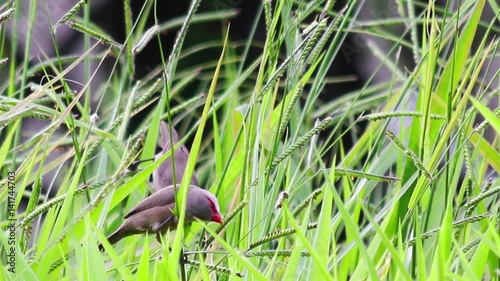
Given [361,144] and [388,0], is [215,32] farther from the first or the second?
[361,144]

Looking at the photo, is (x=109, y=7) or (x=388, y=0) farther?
(x=109, y=7)

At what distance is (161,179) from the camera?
1.31 metres

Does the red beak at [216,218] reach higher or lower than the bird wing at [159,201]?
lower

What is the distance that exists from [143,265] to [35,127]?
7.46ft

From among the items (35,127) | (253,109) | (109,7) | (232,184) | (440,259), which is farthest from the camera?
(109,7)

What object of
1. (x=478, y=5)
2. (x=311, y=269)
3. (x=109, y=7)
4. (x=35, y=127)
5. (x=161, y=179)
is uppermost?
(x=478, y=5)

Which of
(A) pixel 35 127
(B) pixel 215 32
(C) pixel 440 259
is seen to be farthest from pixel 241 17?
(C) pixel 440 259

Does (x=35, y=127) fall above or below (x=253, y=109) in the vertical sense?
below

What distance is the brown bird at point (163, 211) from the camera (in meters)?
0.99

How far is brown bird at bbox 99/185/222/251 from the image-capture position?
0.99 metres

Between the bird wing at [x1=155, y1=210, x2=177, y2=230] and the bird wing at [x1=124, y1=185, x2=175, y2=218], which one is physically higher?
the bird wing at [x1=124, y1=185, x2=175, y2=218]

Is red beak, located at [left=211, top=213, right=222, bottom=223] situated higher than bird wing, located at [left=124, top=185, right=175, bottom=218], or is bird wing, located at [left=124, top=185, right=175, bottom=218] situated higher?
bird wing, located at [left=124, top=185, right=175, bottom=218]

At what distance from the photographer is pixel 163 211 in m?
0.99

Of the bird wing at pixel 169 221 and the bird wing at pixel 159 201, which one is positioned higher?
the bird wing at pixel 159 201
